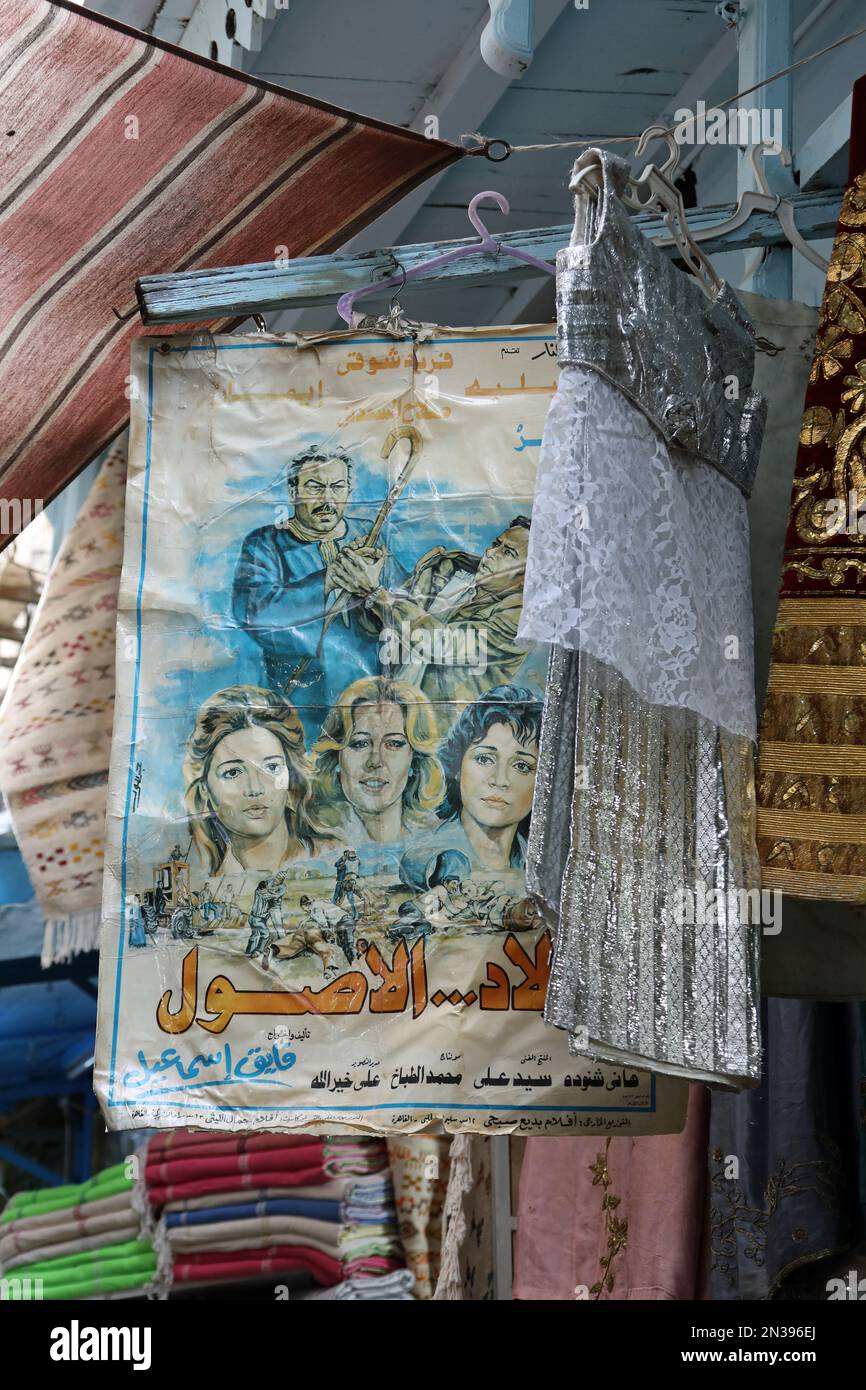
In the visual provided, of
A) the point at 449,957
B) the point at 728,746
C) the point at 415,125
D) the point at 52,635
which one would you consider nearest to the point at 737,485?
the point at 728,746

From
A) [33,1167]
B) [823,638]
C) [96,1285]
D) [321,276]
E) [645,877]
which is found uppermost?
[321,276]

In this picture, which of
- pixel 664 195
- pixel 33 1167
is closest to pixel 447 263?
pixel 664 195

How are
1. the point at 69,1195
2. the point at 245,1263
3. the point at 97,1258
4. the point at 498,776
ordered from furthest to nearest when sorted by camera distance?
the point at 69,1195 < the point at 97,1258 < the point at 245,1263 < the point at 498,776

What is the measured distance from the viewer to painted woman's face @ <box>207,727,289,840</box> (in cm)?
199

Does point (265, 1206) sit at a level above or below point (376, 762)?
below

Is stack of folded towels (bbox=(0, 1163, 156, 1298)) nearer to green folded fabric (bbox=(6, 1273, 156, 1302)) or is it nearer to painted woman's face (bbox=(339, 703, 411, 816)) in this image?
green folded fabric (bbox=(6, 1273, 156, 1302))

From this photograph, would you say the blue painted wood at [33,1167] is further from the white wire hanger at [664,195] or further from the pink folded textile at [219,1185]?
the white wire hanger at [664,195]

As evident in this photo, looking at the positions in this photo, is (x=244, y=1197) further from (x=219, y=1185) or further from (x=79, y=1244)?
(x=79, y=1244)

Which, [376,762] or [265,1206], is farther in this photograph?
[265,1206]

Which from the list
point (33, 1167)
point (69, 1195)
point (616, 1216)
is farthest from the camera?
point (33, 1167)

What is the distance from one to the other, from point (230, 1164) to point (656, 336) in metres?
2.83

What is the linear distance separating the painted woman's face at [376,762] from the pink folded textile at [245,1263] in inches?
82.6

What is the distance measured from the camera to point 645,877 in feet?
5.53

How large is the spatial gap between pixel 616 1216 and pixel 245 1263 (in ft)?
5.06
